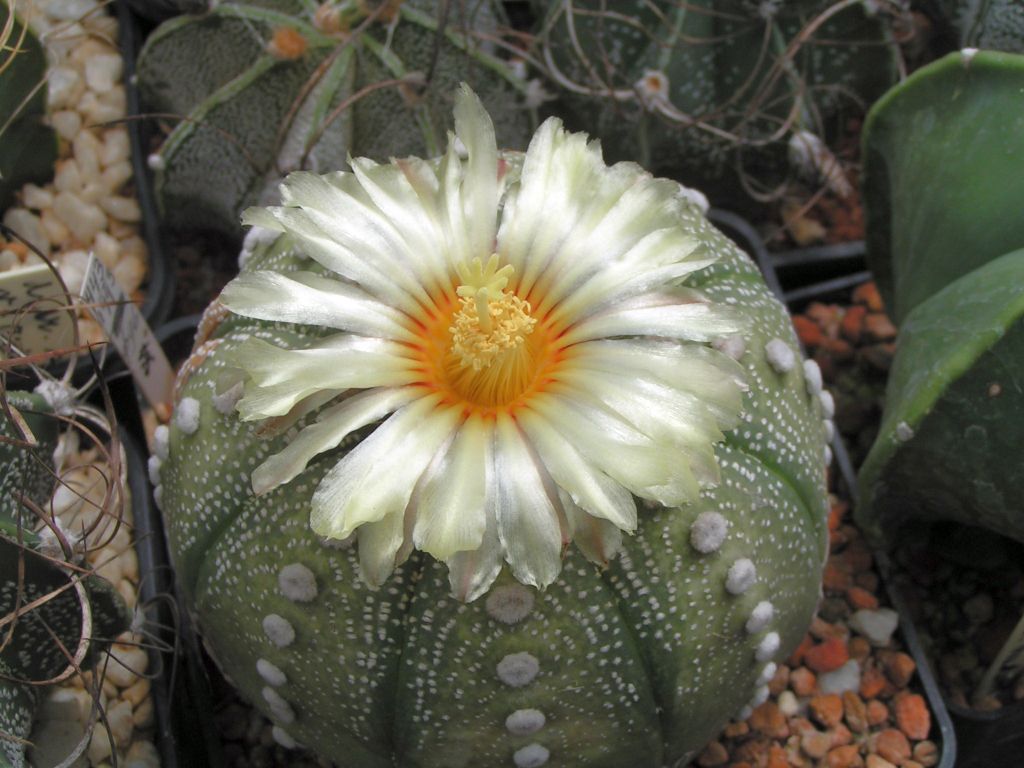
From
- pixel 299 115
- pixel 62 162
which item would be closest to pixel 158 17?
pixel 62 162

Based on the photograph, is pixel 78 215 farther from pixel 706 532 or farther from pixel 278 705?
pixel 706 532

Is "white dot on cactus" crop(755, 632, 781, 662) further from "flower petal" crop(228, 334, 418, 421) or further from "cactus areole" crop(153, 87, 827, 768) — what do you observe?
"flower petal" crop(228, 334, 418, 421)

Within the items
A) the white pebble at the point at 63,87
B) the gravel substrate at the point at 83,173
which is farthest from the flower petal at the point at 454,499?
the white pebble at the point at 63,87

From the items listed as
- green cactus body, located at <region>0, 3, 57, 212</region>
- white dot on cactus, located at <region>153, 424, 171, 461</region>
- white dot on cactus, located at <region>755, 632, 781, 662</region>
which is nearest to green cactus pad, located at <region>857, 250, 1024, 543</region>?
white dot on cactus, located at <region>755, 632, 781, 662</region>

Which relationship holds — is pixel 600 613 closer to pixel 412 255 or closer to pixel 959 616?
pixel 412 255

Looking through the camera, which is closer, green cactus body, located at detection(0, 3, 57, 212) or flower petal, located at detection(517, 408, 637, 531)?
flower petal, located at detection(517, 408, 637, 531)

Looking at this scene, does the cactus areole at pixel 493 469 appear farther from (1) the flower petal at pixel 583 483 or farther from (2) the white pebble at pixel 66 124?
(2) the white pebble at pixel 66 124
